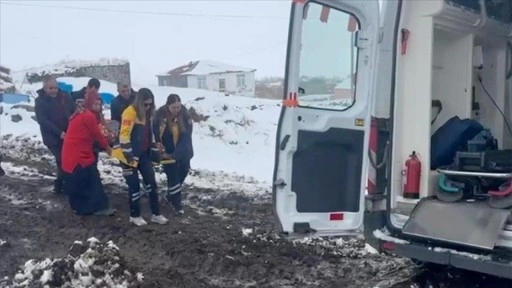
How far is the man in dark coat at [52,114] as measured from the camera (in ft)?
28.2

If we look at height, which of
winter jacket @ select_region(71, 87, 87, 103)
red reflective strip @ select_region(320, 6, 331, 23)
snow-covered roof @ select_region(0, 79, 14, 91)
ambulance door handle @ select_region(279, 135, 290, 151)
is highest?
red reflective strip @ select_region(320, 6, 331, 23)

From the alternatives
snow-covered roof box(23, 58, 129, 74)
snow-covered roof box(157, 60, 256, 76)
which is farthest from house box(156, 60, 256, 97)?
snow-covered roof box(23, 58, 129, 74)

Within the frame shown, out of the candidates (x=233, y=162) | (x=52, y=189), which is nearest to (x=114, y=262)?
(x=52, y=189)

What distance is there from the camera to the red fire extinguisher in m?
5.15

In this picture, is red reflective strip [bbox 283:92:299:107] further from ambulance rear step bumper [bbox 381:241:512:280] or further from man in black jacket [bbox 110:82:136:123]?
man in black jacket [bbox 110:82:136:123]

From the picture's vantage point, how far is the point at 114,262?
230 inches

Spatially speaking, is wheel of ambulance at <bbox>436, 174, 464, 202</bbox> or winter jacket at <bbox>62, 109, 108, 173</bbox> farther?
winter jacket at <bbox>62, 109, 108, 173</bbox>

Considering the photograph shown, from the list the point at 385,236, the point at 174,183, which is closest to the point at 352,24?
the point at 385,236

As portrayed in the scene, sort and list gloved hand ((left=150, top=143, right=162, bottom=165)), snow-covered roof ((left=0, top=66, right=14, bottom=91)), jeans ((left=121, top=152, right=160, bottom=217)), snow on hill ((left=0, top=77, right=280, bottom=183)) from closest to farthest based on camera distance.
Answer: jeans ((left=121, top=152, right=160, bottom=217)) → gloved hand ((left=150, top=143, right=162, bottom=165)) → snow on hill ((left=0, top=77, right=280, bottom=183)) → snow-covered roof ((left=0, top=66, right=14, bottom=91))

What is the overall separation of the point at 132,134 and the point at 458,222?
A: 391 cm

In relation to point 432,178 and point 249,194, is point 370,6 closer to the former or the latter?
point 432,178

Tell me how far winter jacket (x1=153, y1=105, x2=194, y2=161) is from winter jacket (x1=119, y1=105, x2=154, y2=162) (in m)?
0.66

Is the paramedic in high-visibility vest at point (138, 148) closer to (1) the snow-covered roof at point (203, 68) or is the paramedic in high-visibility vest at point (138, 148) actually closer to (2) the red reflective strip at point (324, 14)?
(2) the red reflective strip at point (324, 14)

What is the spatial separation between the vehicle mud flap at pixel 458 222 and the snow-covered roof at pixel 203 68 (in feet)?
167
